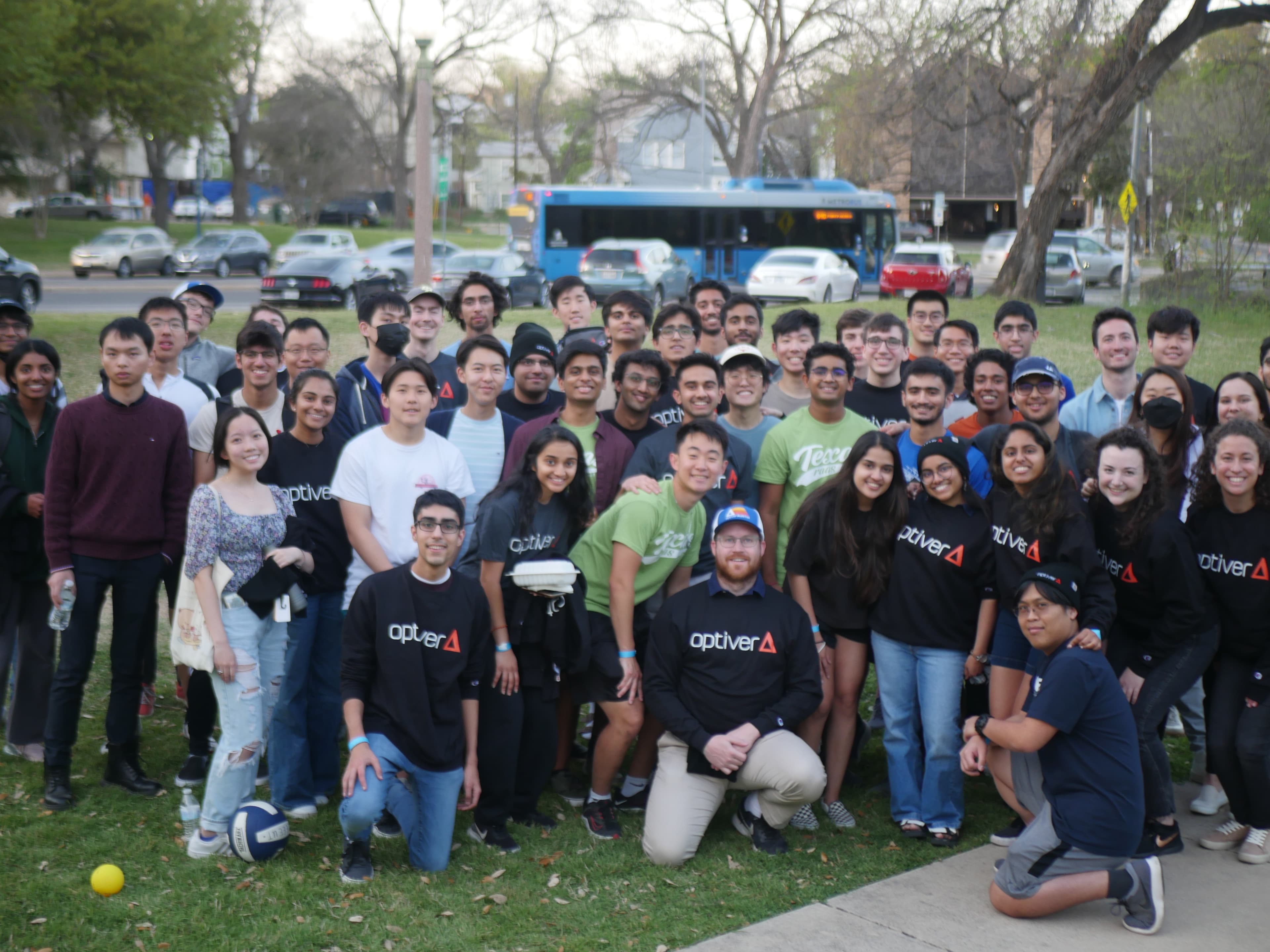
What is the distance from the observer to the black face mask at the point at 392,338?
6.73 m

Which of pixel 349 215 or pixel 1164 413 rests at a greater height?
pixel 349 215

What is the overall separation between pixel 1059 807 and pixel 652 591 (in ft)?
6.54

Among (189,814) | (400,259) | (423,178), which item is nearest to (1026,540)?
(189,814)

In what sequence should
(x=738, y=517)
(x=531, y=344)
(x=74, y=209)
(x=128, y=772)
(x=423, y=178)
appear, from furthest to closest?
(x=74, y=209)
(x=423, y=178)
(x=531, y=344)
(x=128, y=772)
(x=738, y=517)

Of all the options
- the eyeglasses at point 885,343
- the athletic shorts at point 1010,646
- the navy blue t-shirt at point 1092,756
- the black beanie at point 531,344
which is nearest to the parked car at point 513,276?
the black beanie at point 531,344

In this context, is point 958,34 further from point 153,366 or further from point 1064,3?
point 153,366

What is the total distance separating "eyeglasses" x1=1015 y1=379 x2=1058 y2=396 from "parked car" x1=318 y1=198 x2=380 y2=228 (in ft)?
206

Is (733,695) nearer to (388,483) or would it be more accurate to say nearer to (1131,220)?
(388,483)

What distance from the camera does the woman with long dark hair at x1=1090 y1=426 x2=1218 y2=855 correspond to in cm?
525

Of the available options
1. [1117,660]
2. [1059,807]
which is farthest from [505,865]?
[1117,660]

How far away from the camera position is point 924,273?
30.8 metres

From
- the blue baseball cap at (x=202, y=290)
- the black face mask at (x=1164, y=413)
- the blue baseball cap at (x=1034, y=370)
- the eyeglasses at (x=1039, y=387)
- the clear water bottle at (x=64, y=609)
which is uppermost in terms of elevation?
the blue baseball cap at (x=202, y=290)

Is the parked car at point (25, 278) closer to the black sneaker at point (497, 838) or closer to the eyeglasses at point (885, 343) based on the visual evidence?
the eyeglasses at point (885, 343)

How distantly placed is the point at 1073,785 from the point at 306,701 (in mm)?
3328
